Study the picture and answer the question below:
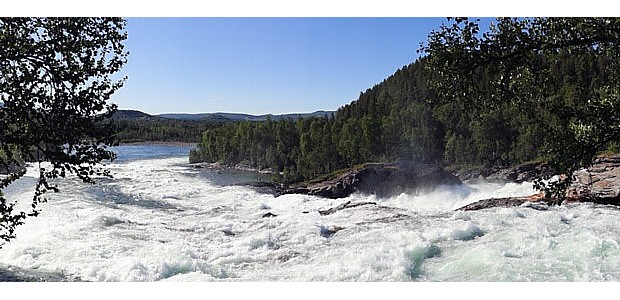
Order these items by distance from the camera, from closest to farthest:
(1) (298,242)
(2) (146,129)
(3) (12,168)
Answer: (3) (12,168) < (2) (146,129) < (1) (298,242)

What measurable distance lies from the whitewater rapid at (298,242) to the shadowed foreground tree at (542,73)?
188cm

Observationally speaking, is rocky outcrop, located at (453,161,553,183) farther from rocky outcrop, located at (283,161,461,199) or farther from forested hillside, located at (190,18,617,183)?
rocky outcrop, located at (283,161,461,199)

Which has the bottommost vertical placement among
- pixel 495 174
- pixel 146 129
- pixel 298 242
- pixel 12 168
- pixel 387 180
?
pixel 298 242

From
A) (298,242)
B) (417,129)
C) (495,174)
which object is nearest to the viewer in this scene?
(298,242)

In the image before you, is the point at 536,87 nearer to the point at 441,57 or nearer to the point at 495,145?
the point at 441,57

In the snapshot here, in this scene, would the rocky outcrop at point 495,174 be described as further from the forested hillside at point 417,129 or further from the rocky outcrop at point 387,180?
the rocky outcrop at point 387,180

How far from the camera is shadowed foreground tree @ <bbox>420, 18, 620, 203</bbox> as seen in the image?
2.68 m

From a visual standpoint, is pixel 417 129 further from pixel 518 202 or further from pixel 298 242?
pixel 298 242

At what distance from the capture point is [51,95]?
2992 mm

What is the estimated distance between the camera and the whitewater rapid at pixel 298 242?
4672 millimetres

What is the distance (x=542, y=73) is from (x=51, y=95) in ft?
9.66

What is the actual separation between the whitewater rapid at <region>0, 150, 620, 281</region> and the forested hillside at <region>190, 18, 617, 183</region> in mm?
1049

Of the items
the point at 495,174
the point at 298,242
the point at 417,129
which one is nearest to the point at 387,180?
the point at 417,129
